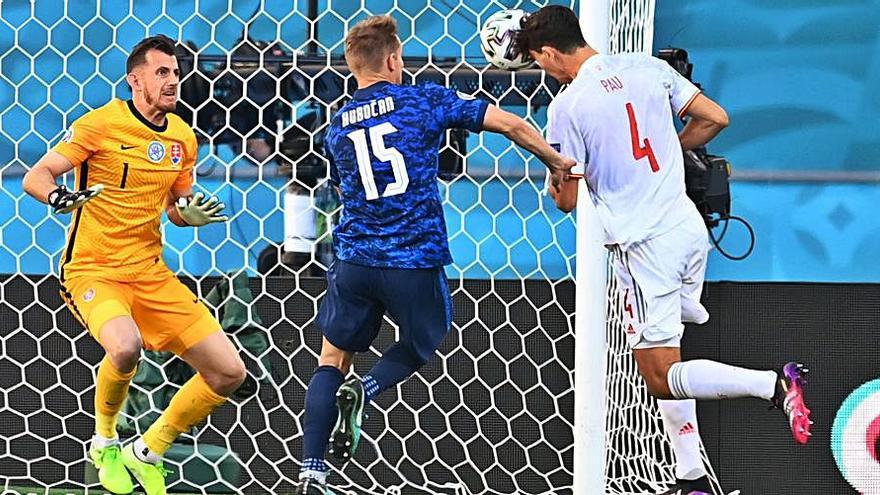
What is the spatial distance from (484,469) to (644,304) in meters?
1.41

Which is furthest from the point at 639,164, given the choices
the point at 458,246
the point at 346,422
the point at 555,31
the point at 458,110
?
the point at 458,246

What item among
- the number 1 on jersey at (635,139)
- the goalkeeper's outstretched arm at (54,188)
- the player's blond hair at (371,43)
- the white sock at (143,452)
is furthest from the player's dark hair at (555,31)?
the white sock at (143,452)

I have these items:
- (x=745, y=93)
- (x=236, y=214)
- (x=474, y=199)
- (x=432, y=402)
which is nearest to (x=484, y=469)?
(x=432, y=402)

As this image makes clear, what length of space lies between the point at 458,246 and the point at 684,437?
154cm

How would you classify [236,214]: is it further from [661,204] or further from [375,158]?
[661,204]

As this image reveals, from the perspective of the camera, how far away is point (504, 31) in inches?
201

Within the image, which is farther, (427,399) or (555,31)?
(427,399)

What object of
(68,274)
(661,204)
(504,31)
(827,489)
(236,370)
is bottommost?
(827,489)

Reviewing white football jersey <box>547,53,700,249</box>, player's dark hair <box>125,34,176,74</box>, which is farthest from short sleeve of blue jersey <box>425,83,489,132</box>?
player's dark hair <box>125,34,176,74</box>

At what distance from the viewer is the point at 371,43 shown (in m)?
4.66

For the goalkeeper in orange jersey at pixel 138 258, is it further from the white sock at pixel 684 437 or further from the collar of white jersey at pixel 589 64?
the white sock at pixel 684 437

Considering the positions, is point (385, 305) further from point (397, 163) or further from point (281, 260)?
point (281, 260)

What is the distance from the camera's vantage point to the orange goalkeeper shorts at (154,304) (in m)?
5.22

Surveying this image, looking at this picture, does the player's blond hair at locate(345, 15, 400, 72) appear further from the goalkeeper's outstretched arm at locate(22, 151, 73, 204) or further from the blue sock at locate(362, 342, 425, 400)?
the goalkeeper's outstretched arm at locate(22, 151, 73, 204)
